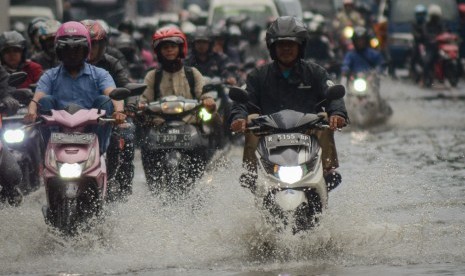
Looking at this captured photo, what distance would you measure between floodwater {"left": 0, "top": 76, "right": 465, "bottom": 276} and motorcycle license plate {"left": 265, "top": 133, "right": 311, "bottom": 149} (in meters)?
0.48

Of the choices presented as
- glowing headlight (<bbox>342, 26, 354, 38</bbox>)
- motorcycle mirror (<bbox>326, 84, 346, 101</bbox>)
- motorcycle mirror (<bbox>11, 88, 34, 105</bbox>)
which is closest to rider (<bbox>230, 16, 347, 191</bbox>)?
motorcycle mirror (<bbox>326, 84, 346, 101</bbox>)

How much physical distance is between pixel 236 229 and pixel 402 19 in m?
27.4

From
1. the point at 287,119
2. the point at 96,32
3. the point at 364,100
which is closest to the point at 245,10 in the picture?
the point at 364,100

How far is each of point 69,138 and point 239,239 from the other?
138 centimetres

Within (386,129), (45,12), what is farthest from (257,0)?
(386,129)

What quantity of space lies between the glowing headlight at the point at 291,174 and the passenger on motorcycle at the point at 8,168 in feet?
7.91

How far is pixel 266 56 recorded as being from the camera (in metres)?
27.8

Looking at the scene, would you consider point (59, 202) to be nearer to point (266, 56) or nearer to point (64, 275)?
point (64, 275)

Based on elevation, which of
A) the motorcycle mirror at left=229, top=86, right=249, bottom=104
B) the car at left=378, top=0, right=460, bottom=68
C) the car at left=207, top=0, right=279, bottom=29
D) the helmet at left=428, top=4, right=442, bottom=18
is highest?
the motorcycle mirror at left=229, top=86, right=249, bottom=104

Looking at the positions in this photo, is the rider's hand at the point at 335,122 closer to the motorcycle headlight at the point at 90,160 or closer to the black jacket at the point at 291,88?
the black jacket at the point at 291,88

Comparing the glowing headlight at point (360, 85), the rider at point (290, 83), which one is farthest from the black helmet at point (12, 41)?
the glowing headlight at point (360, 85)

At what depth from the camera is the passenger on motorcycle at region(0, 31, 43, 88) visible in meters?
15.5

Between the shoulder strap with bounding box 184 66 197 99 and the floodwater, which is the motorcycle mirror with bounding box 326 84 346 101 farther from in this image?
the shoulder strap with bounding box 184 66 197 99

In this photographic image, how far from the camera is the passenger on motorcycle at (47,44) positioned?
1689 centimetres
